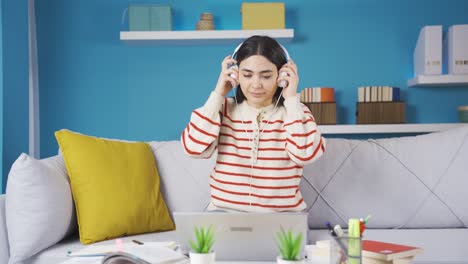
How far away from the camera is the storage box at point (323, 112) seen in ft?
11.3

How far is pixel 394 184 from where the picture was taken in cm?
239

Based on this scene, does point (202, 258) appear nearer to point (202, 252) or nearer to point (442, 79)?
point (202, 252)

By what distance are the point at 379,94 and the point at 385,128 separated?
210mm

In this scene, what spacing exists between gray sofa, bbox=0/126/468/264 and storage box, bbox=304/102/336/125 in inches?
38.9

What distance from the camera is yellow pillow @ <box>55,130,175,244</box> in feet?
7.04

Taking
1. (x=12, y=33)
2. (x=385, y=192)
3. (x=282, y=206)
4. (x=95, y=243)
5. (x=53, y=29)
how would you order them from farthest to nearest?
(x=53, y=29), (x=12, y=33), (x=385, y=192), (x=95, y=243), (x=282, y=206)

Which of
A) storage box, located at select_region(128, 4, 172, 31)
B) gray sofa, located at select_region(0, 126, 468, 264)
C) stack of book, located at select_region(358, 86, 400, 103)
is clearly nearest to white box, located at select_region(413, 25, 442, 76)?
stack of book, located at select_region(358, 86, 400, 103)

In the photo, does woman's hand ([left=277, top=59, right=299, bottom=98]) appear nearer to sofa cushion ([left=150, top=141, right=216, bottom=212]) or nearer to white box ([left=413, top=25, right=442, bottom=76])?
sofa cushion ([left=150, top=141, right=216, bottom=212])

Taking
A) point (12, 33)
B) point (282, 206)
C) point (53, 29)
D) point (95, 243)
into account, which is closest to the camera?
point (282, 206)

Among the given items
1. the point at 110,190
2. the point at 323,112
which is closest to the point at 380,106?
the point at 323,112

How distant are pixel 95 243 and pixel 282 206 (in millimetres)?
718

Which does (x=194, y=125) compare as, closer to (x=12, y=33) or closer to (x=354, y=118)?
(x=12, y=33)

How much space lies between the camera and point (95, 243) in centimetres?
211

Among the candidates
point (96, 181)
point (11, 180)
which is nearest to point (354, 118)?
point (96, 181)
